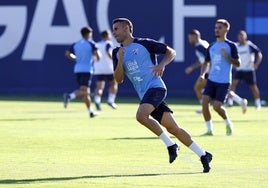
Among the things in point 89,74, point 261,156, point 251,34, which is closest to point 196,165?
point 261,156

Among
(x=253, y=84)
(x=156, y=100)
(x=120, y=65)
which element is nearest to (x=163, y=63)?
(x=156, y=100)

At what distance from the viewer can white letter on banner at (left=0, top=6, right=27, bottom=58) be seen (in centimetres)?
3784

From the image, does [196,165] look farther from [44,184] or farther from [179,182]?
[44,184]

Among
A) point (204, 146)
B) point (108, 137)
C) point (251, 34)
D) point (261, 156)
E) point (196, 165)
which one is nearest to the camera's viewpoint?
point (196, 165)

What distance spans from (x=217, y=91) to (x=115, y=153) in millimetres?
4455

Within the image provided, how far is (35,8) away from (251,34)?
8067 millimetres

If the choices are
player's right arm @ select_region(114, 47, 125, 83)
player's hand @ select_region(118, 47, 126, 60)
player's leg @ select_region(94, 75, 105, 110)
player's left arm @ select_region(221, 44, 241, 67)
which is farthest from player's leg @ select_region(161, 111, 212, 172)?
player's leg @ select_region(94, 75, 105, 110)

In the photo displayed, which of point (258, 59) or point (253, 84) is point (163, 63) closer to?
point (253, 84)

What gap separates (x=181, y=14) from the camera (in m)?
36.9

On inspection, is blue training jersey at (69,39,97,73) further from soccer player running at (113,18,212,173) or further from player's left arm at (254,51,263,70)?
soccer player running at (113,18,212,173)

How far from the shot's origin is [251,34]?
3653 cm

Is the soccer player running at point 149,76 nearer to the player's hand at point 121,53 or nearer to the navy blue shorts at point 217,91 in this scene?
the player's hand at point 121,53

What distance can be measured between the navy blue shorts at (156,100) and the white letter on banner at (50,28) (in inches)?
911

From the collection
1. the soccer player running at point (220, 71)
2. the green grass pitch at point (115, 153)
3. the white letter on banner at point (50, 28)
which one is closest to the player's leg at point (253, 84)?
the green grass pitch at point (115, 153)
